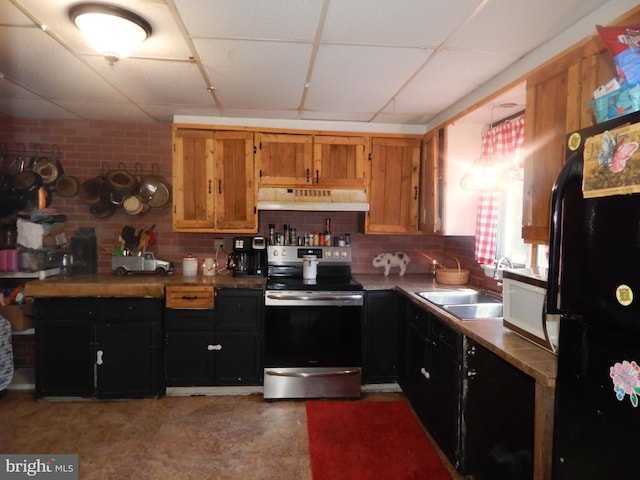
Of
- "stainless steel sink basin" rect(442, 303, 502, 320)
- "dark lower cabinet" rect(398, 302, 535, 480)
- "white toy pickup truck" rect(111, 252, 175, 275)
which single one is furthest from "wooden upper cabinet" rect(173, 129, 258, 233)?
"stainless steel sink basin" rect(442, 303, 502, 320)

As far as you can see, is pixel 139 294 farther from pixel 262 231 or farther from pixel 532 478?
pixel 532 478

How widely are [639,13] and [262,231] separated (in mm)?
2968

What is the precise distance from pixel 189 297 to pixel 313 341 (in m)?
1.06

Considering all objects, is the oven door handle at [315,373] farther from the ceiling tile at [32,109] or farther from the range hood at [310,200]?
the ceiling tile at [32,109]

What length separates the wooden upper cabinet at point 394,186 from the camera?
349cm

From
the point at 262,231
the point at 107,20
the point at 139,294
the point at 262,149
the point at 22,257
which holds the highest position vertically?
the point at 107,20

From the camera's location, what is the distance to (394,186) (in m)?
3.52

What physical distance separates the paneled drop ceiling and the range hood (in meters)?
0.66

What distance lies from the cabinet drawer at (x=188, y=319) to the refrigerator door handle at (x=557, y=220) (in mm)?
2513

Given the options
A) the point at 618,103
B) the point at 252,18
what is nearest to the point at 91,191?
Result: the point at 252,18

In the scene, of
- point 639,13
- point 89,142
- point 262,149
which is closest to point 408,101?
point 262,149

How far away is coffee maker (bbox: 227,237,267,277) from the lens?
3461 millimetres

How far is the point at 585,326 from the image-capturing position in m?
1.10

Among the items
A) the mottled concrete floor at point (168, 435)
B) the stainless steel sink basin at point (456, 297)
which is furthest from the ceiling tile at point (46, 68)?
the stainless steel sink basin at point (456, 297)
